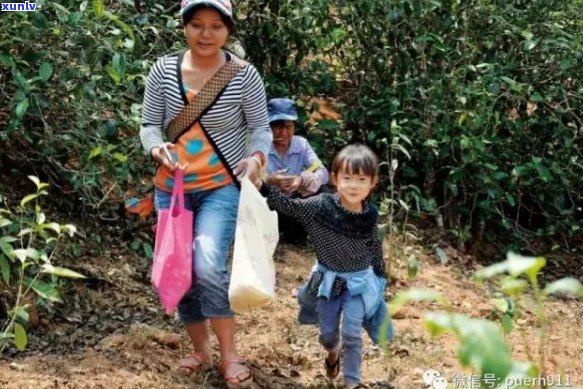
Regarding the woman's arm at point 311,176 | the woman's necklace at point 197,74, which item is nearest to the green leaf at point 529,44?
the woman's arm at point 311,176

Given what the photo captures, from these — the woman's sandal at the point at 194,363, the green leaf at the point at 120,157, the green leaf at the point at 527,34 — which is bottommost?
the woman's sandal at the point at 194,363

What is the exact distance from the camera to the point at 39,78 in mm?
4070

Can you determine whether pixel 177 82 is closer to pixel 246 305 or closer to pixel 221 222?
pixel 221 222

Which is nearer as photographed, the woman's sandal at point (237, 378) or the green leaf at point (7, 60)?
the woman's sandal at point (237, 378)

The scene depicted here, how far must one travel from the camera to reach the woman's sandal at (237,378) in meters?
3.61

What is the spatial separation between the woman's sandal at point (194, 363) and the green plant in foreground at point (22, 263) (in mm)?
562

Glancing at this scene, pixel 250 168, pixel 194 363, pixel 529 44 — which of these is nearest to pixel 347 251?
pixel 250 168

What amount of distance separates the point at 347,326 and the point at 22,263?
4.05 ft

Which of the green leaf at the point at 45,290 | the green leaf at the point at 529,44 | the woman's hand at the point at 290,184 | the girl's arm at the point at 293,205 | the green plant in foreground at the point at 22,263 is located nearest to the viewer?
the green plant in foreground at the point at 22,263

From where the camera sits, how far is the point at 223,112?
3570 mm

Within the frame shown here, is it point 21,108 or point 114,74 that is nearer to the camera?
point 21,108

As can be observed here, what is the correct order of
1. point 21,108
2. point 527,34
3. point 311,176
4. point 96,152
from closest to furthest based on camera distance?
1. point 21,108
2. point 96,152
3. point 311,176
4. point 527,34

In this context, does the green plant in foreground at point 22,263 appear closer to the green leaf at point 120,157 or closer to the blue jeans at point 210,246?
the green leaf at point 120,157

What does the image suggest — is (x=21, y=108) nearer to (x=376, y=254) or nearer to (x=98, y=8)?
(x=98, y=8)
